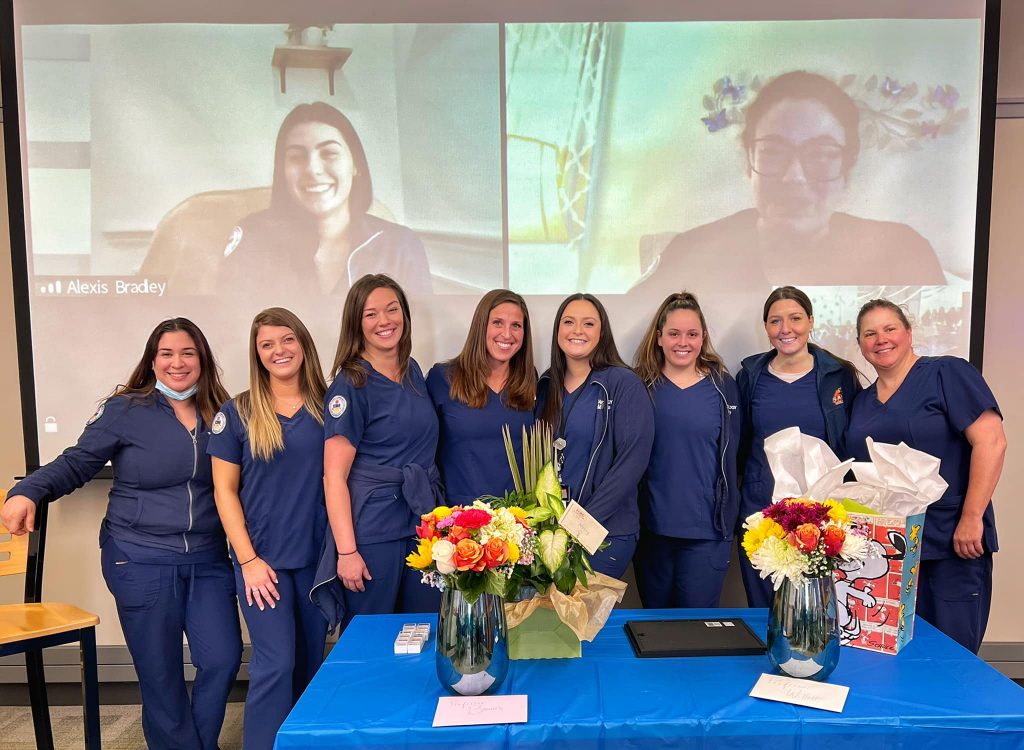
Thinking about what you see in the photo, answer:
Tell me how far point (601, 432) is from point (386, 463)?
775mm

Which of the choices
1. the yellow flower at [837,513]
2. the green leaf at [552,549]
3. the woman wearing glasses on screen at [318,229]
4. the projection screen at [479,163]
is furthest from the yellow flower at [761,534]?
the woman wearing glasses on screen at [318,229]

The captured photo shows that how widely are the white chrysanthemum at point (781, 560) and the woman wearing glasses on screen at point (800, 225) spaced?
1.66m

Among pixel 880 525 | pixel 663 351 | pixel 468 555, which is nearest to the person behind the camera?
pixel 468 555

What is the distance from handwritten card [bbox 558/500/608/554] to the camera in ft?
4.71

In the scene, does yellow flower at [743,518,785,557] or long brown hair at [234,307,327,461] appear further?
long brown hair at [234,307,327,461]

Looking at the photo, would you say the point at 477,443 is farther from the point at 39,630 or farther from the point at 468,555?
the point at 39,630

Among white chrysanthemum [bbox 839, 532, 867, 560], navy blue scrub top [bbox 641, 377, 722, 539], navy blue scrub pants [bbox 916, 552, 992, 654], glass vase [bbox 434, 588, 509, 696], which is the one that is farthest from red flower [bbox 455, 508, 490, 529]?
navy blue scrub pants [bbox 916, 552, 992, 654]

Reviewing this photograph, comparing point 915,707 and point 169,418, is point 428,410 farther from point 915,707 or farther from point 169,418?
point 915,707

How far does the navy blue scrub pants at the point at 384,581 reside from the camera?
218 centimetres

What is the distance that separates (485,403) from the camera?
2.33 metres

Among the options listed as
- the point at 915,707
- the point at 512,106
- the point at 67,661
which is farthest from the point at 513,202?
the point at 67,661

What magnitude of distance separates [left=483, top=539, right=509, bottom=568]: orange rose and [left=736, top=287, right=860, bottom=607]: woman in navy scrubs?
57.8 inches

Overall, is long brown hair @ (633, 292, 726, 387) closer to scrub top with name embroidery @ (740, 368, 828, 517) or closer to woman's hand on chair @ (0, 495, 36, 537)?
scrub top with name embroidery @ (740, 368, 828, 517)

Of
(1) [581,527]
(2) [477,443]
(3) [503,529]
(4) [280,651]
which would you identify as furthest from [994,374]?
(4) [280,651]
